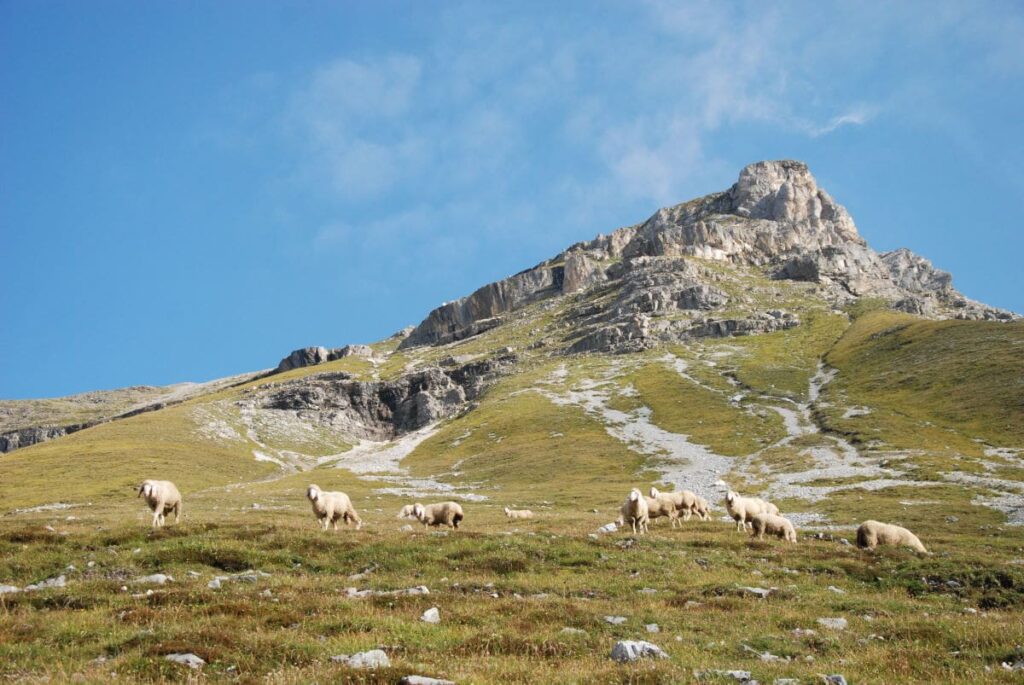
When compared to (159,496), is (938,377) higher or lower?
higher

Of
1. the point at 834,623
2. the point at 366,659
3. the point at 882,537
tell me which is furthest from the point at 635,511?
the point at 366,659

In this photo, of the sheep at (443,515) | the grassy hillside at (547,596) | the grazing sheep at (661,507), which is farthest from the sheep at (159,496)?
the grazing sheep at (661,507)

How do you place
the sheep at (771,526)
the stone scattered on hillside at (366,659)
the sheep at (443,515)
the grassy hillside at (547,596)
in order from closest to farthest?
1. the stone scattered on hillside at (366,659)
2. the grassy hillside at (547,596)
3. the sheep at (771,526)
4. the sheep at (443,515)

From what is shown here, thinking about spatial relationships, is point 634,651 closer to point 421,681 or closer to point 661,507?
point 421,681

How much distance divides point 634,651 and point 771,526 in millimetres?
24307

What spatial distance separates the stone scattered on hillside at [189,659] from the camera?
10.2m

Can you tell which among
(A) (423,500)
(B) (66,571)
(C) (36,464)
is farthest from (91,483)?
(B) (66,571)

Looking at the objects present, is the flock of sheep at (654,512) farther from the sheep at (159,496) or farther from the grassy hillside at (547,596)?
the grassy hillside at (547,596)

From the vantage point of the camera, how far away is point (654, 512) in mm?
41531

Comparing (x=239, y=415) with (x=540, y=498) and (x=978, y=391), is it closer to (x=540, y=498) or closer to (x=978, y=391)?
(x=540, y=498)

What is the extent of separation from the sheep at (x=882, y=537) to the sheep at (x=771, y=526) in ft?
12.5

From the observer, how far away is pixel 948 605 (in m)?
18.2

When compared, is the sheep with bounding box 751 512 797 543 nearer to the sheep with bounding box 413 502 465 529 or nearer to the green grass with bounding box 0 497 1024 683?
the green grass with bounding box 0 497 1024 683

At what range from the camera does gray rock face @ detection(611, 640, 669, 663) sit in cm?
1142
